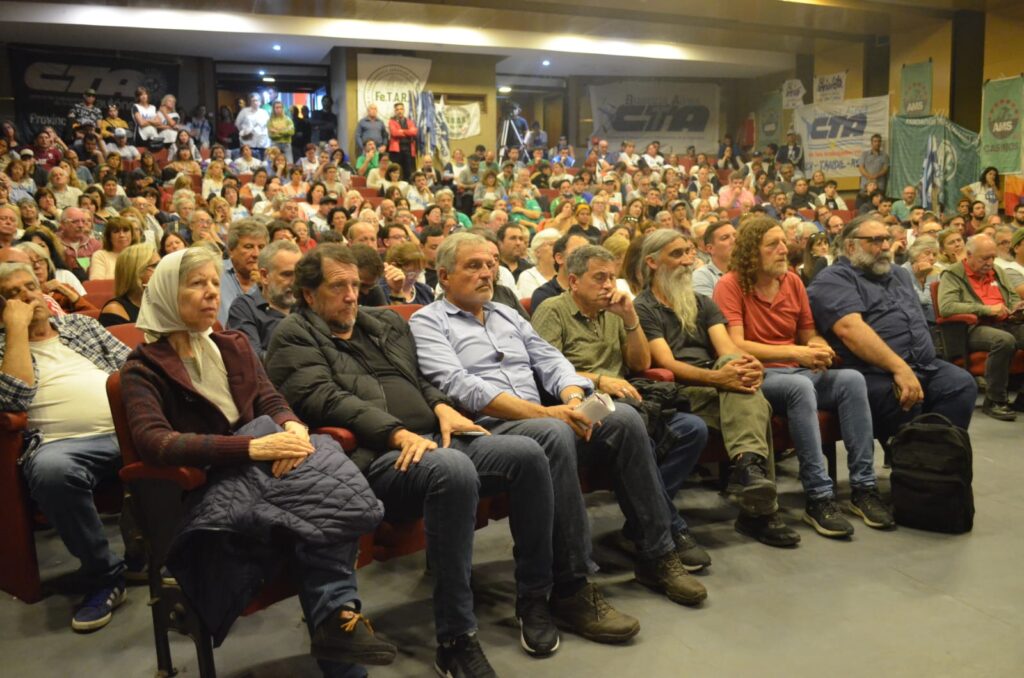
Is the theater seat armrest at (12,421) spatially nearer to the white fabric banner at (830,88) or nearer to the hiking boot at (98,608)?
the hiking boot at (98,608)

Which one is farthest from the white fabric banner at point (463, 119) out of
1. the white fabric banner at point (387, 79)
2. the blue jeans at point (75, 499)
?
the blue jeans at point (75, 499)

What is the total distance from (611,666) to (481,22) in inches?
456

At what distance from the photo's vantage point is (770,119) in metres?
15.7

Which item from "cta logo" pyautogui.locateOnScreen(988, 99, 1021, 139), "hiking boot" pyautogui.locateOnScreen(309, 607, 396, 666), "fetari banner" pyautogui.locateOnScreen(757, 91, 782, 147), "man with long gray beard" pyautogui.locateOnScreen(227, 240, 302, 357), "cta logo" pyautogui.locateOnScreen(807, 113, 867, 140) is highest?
"fetari banner" pyautogui.locateOnScreen(757, 91, 782, 147)

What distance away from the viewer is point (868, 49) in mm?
13414

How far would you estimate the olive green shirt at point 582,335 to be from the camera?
2770 millimetres

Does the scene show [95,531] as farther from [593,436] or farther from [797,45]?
[797,45]

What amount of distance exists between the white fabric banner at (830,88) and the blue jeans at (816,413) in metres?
12.4

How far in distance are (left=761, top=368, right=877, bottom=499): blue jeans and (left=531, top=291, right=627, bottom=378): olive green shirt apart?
1.78ft

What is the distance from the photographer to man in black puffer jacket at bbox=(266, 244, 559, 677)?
191cm

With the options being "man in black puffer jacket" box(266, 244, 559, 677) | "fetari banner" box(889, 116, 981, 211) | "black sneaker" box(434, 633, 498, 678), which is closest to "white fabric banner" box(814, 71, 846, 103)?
"fetari banner" box(889, 116, 981, 211)

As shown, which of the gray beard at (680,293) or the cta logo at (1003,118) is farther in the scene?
the cta logo at (1003,118)

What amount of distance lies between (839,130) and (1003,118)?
288 cm

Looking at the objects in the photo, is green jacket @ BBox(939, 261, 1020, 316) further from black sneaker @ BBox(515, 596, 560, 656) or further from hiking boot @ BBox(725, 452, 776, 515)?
black sneaker @ BBox(515, 596, 560, 656)
